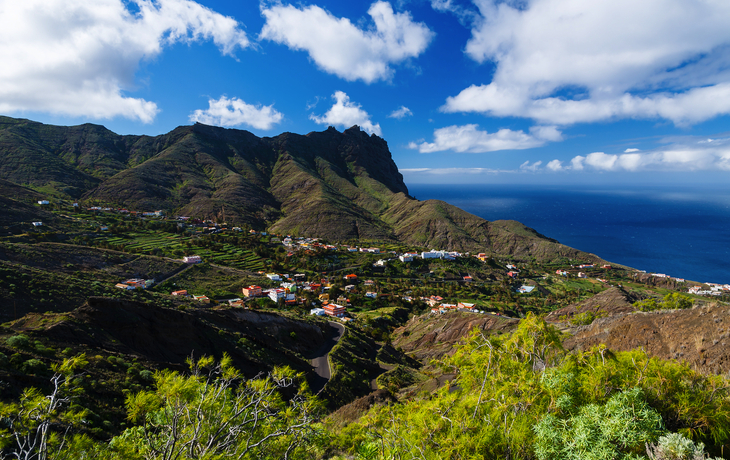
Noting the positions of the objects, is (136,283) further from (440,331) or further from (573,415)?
(573,415)

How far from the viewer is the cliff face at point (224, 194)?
118562 mm

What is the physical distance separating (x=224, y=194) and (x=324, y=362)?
12631 cm

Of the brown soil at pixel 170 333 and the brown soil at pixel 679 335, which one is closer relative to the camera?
the brown soil at pixel 679 335

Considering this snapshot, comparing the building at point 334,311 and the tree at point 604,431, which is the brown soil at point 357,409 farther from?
the building at point 334,311

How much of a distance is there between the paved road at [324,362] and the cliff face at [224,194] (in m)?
78.6

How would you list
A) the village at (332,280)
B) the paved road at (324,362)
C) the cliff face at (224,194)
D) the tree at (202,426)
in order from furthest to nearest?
the cliff face at (224,194)
the village at (332,280)
the paved road at (324,362)
the tree at (202,426)

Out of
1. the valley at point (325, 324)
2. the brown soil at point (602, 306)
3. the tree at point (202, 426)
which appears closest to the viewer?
the tree at point (202, 426)

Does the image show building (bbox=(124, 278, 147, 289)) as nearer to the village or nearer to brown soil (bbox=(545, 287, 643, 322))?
the village

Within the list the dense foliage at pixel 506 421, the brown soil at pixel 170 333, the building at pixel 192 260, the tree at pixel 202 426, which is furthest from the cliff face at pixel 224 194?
the dense foliage at pixel 506 421

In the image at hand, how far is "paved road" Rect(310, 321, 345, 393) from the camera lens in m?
27.1

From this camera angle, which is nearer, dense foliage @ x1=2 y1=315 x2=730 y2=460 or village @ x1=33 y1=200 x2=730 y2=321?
dense foliage @ x1=2 y1=315 x2=730 y2=460

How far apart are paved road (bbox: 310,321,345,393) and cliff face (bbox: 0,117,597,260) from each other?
78554 mm

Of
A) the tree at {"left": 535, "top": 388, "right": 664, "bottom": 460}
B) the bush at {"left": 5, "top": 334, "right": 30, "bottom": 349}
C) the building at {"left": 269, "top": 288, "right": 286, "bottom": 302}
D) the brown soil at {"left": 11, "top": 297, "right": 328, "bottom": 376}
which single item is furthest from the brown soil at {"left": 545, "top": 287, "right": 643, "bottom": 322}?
the bush at {"left": 5, "top": 334, "right": 30, "bottom": 349}

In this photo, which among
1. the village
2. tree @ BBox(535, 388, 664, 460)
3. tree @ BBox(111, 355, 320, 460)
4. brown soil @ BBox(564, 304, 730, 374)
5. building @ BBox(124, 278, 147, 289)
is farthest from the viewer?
the village
